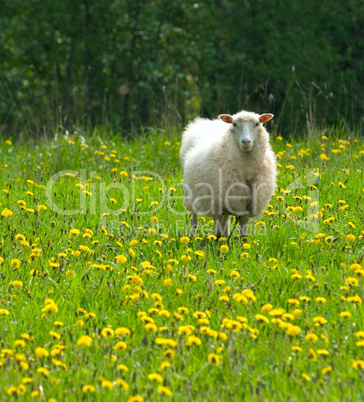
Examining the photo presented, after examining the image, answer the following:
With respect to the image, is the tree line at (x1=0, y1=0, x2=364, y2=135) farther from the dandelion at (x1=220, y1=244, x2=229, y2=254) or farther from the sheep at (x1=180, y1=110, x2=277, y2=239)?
the dandelion at (x1=220, y1=244, x2=229, y2=254)

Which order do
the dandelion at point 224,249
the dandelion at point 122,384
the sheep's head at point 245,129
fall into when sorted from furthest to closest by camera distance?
the sheep's head at point 245,129
the dandelion at point 224,249
the dandelion at point 122,384

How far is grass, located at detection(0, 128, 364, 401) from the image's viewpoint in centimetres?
281

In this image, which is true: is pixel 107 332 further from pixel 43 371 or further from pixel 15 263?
pixel 15 263

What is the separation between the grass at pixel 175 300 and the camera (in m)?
2.81

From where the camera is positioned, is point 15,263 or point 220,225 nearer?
point 15,263

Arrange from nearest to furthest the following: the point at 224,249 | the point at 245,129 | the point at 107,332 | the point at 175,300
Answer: the point at 107,332
the point at 175,300
the point at 224,249
the point at 245,129

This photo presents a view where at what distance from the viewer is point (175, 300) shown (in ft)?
12.3

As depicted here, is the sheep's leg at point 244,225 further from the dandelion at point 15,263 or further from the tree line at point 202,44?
the tree line at point 202,44

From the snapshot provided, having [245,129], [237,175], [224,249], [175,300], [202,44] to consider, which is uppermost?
[202,44]

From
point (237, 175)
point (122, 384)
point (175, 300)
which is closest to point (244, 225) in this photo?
point (237, 175)

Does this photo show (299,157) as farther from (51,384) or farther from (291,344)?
(51,384)

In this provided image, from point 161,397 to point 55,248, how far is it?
2.28 m

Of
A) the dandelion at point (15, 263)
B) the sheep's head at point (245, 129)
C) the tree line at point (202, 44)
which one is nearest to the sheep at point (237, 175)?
the sheep's head at point (245, 129)

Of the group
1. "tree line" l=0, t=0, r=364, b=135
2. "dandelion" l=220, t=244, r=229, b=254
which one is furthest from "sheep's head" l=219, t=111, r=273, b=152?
"tree line" l=0, t=0, r=364, b=135
